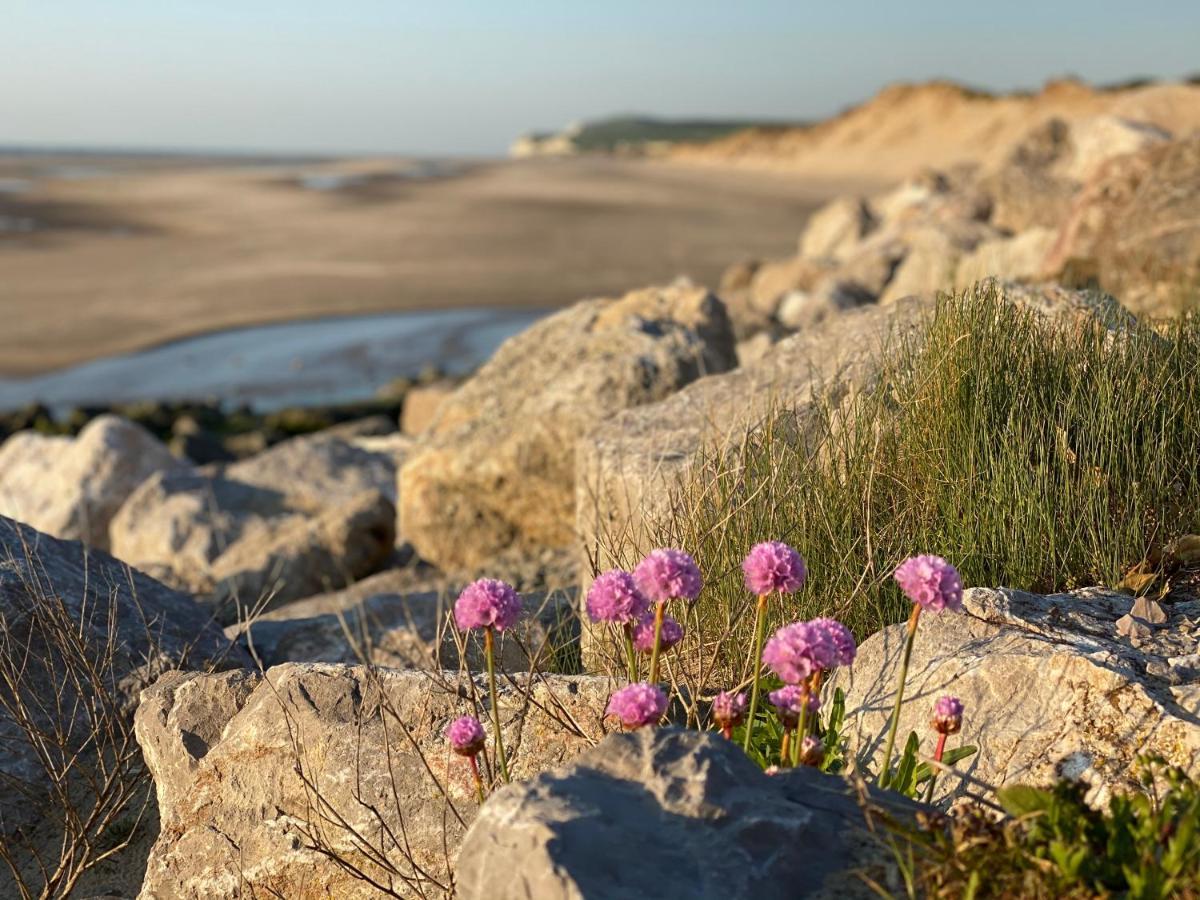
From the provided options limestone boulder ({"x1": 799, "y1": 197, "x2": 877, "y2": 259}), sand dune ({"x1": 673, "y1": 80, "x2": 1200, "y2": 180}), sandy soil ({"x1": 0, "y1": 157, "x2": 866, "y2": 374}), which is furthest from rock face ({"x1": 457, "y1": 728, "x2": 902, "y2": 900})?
sand dune ({"x1": 673, "y1": 80, "x2": 1200, "y2": 180})

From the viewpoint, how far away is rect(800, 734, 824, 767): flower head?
2.41 meters

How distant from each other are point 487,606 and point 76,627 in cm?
187

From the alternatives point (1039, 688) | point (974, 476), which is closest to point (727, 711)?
point (1039, 688)

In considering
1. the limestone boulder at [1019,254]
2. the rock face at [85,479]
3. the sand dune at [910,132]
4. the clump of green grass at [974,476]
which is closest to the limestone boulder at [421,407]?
the rock face at [85,479]

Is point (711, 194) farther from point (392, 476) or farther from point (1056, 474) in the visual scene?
point (1056, 474)

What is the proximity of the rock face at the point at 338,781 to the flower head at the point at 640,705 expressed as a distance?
456mm

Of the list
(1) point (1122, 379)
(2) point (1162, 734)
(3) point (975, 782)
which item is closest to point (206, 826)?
(3) point (975, 782)

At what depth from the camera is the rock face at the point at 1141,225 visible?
764cm

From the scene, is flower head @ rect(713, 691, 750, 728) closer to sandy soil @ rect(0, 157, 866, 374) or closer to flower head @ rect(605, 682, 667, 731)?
flower head @ rect(605, 682, 667, 731)

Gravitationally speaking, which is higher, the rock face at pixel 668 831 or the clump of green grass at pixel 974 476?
the clump of green grass at pixel 974 476

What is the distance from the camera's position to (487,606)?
2.41 m

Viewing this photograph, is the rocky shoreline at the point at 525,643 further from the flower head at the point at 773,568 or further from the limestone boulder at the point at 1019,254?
the limestone boulder at the point at 1019,254

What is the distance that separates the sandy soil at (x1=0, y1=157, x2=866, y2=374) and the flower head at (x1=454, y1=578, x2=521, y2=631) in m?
17.5

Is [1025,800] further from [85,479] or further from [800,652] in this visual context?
[85,479]
